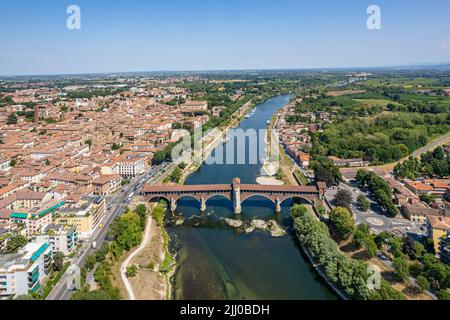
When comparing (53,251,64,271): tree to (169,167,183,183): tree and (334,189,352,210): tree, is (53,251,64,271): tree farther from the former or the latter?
(334,189,352,210): tree

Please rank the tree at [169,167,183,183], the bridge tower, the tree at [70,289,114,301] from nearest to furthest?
the tree at [70,289,114,301] → the bridge tower → the tree at [169,167,183,183]

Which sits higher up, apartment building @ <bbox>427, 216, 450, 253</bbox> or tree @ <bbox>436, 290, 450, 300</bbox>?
apartment building @ <bbox>427, 216, 450, 253</bbox>

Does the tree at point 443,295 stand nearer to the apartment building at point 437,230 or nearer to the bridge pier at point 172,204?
the apartment building at point 437,230

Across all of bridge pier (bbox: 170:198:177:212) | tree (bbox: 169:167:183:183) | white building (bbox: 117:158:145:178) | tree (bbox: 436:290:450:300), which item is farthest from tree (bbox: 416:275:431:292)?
white building (bbox: 117:158:145:178)

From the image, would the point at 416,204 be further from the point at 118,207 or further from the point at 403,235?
the point at 118,207
